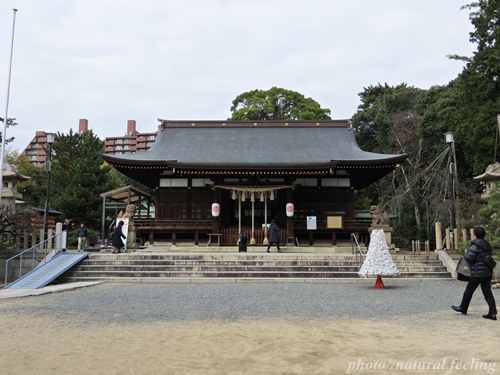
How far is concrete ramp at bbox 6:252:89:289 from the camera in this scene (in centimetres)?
1106

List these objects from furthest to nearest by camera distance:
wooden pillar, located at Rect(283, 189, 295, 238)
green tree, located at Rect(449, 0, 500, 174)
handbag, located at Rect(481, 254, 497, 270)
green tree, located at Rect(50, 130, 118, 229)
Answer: green tree, located at Rect(50, 130, 118, 229) → green tree, located at Rect(449, 0, 500, 174) → wooden pillar, located at Rect(283, 189, 295, 238) → handbag, located at Rect(481, 254, 497, 270)

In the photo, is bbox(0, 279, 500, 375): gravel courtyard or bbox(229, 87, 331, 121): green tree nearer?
bbox(0, 279, 500, 375): gravel courtyard

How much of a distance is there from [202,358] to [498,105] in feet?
75.0

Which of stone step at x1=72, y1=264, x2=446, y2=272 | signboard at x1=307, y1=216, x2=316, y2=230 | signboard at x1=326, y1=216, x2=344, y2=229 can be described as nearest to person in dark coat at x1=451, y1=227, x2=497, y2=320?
stone step at x1=72, y1=264, x2=446, y2=272

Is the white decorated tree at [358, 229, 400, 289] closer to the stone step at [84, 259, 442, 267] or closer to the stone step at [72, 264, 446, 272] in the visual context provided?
the stone step at [72, 264, 446, 272]

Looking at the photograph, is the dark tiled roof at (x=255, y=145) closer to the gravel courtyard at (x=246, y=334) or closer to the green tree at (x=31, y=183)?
the gravel courtyard at (x=246, y=334)

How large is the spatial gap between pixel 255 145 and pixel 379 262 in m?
13.3

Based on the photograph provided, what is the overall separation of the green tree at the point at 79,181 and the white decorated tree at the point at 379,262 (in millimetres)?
20626

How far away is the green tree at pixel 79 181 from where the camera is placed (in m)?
25.8

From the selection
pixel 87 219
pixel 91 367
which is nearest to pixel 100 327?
pixel 91 367

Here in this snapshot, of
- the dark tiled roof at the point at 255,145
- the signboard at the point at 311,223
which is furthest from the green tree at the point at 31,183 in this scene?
the signboard at the point at 311,223

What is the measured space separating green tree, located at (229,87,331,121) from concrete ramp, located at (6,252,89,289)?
2484 cm

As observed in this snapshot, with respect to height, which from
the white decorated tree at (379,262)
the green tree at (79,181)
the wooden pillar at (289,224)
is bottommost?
the white decorated tree at (379,262)

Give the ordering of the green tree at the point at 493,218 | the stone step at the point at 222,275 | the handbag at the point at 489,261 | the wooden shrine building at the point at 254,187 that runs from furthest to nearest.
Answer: the wooden shrine building at the point at 254,187
the stone step at the point at 222,275
the green tree at the point at 493,218
the handbag at the point at 489,261
